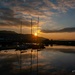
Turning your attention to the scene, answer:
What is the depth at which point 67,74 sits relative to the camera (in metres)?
23.3

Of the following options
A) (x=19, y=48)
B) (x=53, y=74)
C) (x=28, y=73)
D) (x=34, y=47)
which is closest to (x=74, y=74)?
(x=53, y=74)

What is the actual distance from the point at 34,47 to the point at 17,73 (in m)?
54.3

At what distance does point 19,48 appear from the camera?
69688 mm

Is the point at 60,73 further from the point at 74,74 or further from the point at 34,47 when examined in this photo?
the point at 34,47

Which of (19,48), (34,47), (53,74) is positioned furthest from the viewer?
(34,47)

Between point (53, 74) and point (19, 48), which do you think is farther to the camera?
point (19, 48)

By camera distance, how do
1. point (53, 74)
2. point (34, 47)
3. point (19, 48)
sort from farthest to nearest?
point (34, 47)
point (19, 48)
point (53, 74)

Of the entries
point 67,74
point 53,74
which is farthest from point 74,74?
point 53,74

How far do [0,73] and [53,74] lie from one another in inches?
261

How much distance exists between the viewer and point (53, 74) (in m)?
23.2

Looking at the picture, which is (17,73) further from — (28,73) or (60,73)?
(60,73)

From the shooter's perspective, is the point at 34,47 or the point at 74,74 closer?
the point at 74,74

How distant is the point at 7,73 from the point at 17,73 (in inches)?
49.4

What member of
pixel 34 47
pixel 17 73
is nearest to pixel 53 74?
pixel 17 73
